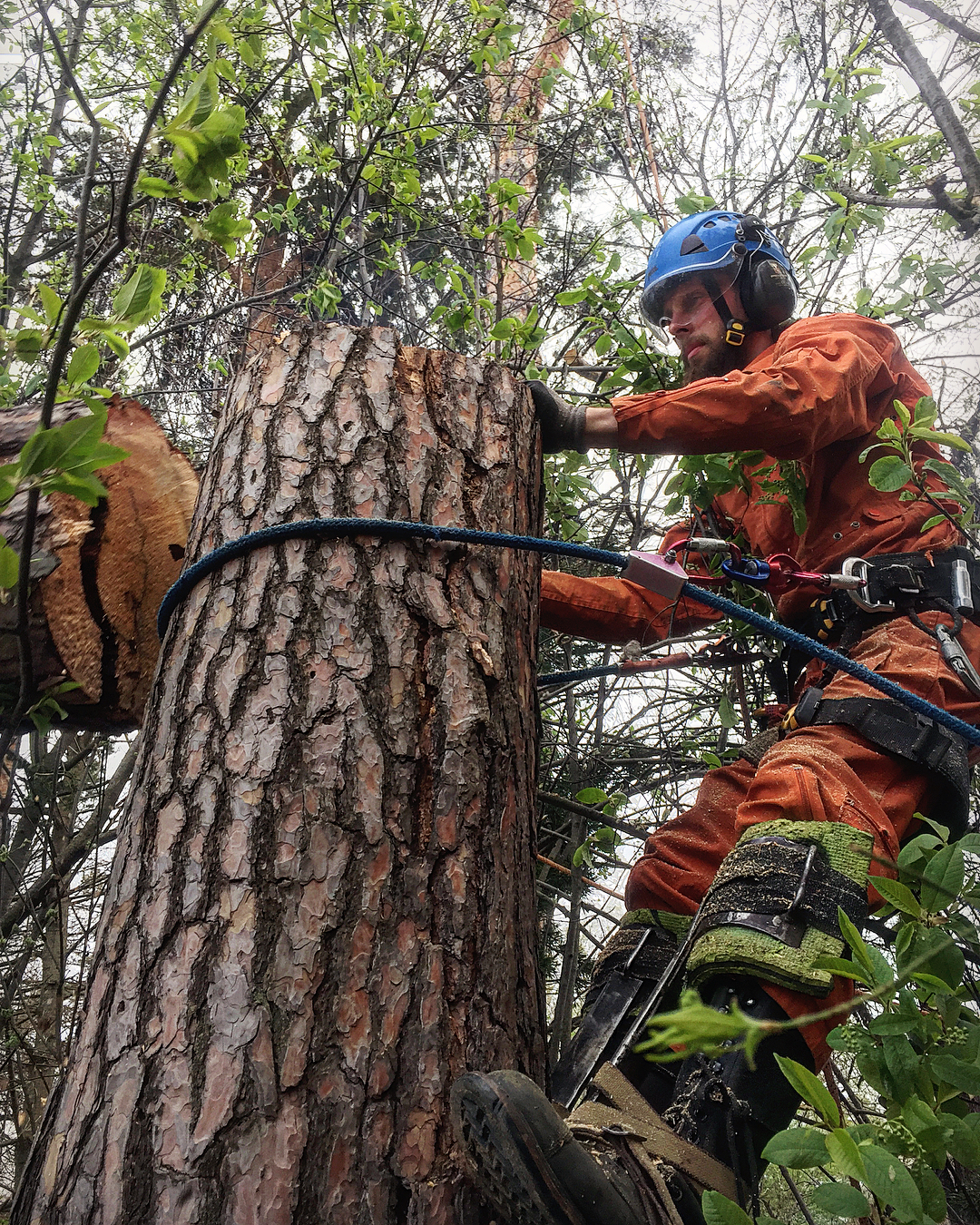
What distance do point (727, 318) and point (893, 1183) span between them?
95.0 inches

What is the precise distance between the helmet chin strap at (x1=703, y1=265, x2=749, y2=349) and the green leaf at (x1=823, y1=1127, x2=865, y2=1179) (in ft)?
7.46

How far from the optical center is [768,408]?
201 centimetres

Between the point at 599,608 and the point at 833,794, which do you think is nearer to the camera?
the point at 833,794

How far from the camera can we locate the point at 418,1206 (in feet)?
3.20

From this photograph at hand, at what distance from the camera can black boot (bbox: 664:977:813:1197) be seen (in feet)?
4.80

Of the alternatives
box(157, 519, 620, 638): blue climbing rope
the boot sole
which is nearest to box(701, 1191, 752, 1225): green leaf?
the boot sole

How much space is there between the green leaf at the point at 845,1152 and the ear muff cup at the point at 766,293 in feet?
7.82

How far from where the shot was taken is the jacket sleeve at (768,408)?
6.59ft

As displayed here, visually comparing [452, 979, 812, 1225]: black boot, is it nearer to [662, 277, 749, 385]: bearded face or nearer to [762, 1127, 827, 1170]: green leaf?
[762, 1127, 827, 1170]: green leaf

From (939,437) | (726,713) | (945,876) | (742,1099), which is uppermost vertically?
(939,437)

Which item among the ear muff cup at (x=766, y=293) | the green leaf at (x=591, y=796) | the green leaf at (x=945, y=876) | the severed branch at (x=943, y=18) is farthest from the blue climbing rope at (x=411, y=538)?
the severed branch at (x=943, y=18)

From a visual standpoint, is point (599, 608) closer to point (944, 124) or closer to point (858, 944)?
point (858, 944)

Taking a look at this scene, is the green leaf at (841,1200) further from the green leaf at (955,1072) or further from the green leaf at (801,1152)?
the green leaf at (955,1072)

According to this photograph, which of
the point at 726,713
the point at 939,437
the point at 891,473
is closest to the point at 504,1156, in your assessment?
the point at 891,473
